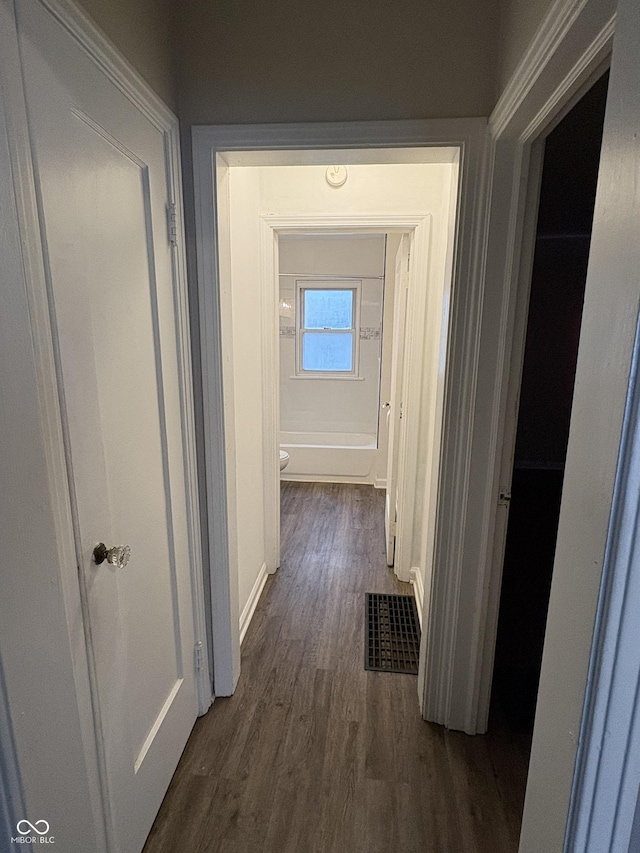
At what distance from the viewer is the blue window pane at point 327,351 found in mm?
5105

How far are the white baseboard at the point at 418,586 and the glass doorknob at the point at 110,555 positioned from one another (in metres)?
1.73

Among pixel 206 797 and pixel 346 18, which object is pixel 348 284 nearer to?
pixel 346 18

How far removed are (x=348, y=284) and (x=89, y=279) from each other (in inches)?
165

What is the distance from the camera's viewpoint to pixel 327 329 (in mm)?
5078

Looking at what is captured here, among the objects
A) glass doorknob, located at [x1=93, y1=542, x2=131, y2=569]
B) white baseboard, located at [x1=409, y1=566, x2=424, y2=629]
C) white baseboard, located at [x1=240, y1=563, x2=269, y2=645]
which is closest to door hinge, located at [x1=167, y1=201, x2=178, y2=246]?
glass doorknob, located at [x1=93, y1=542, x2=131, y2=569]

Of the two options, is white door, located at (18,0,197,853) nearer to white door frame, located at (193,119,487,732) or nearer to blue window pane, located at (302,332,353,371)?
white door frame, located at (193,119,487,732)

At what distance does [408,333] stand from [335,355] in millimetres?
2647

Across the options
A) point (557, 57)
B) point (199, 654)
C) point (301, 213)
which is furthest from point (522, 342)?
point (199, 654)

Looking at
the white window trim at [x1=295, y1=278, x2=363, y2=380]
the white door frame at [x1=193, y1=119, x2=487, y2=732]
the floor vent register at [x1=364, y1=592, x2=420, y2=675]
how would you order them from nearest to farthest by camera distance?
1. the white door frame at [x1=193, y1=119, x2=487, y2=732]
2. the floor vent register at [x1=364, y1=592, x2=420, y2=675]
3. the white window trim at [x1=295, y1=278, x2=363, y2=380]

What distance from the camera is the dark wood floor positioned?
136 cm

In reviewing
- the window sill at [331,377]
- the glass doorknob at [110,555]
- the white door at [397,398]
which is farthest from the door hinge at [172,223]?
the window sill at [331,377]

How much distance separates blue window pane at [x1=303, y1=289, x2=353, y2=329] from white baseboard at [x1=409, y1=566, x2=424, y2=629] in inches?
121

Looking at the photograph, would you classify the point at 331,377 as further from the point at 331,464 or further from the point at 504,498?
the point at 504,498

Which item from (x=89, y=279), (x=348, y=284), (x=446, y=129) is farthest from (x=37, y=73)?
(x=348, y=284)
